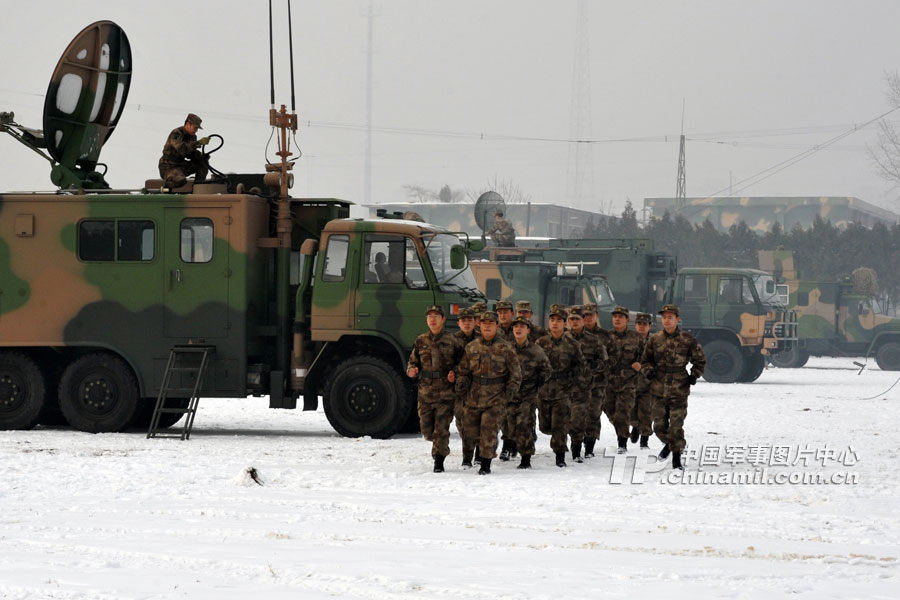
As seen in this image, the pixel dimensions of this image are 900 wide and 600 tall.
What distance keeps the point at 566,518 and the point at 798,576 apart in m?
2.27

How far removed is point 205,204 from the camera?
14.6 m

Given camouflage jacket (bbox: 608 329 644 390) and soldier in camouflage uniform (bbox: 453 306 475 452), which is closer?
soldier in camouflage uniform (bbox: 453 306 475 452)

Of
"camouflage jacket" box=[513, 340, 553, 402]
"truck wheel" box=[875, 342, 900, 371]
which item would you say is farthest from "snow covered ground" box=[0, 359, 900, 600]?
"truck wheel" box=[875, 342, 900, 371]

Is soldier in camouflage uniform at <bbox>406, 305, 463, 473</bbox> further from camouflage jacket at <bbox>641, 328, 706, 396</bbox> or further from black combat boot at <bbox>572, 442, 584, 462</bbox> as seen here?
camouflage jacket at <bbox>641, 328, 706, 396</bbox>

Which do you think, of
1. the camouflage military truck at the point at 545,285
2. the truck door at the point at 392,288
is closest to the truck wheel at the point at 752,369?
the camouflage military truck at the point at 545,285

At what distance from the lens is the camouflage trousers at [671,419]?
38.2 feet

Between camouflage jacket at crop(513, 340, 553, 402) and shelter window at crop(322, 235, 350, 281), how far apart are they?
3.41 meters

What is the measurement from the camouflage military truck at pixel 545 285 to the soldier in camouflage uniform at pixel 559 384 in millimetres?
10565

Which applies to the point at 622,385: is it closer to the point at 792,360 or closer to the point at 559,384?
the point at 559,384

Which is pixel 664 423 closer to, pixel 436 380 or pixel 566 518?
pixel 436 380

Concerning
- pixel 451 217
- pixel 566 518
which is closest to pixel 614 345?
pixel 566 518

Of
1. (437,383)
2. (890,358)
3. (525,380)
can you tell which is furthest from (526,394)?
(890,358)

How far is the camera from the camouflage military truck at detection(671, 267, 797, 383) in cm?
2617

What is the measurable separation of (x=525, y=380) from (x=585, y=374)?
3.18ft
